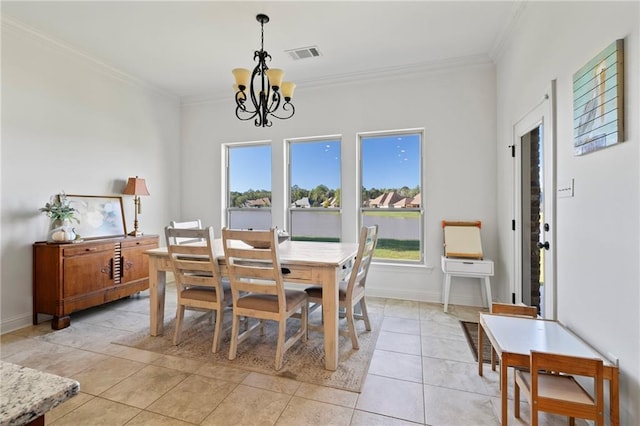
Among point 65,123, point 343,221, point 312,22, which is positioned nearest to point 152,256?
point 65,123

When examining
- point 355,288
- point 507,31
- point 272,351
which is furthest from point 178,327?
point 507,31

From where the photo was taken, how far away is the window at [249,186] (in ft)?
15.5

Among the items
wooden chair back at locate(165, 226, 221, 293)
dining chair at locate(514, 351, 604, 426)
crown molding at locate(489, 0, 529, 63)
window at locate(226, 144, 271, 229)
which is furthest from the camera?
window at locate(226, 144, 271, 229)

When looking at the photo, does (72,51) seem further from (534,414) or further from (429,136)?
(534,414)

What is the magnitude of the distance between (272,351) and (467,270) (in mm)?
2269

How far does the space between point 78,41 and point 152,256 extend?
2626 mm

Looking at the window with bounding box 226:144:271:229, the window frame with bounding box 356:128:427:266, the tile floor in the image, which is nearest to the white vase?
the tile floor

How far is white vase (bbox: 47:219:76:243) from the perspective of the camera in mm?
3105

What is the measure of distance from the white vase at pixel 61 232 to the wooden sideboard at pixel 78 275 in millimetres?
98

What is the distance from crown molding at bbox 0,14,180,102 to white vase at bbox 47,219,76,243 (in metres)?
1.91

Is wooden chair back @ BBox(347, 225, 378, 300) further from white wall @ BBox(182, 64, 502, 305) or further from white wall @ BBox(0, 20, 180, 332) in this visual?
white wall @ BBox(0, 20, 180, 332)

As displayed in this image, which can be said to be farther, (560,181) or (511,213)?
(511,213)

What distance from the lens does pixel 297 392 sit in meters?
1.95

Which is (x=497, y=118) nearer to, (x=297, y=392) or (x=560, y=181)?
(x=560, y=181)
